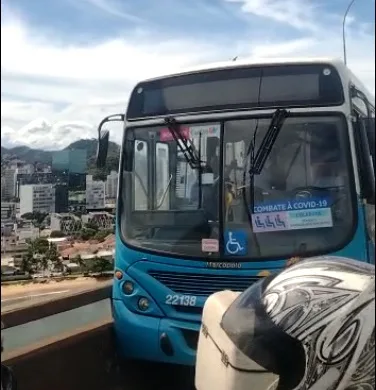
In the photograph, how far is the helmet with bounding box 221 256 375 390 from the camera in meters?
2.45

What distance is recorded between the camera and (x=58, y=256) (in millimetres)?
2855

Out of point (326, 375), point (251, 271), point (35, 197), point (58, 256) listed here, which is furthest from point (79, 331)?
point (326, 375)

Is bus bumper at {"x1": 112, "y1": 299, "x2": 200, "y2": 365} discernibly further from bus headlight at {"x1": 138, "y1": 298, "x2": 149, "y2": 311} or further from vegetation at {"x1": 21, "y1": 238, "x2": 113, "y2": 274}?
vegetation at {"x1": 21, "y1": 238, "x2": 113, "y2": 274}

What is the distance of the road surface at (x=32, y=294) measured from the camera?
2309 mm

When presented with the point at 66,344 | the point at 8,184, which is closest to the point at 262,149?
the point at 66,344

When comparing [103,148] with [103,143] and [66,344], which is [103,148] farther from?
[66,344]

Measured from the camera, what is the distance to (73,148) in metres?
3.27

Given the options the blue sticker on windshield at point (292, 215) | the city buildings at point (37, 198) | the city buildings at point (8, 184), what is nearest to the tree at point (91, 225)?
the city buildings at point (37, 198)

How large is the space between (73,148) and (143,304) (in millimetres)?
1593

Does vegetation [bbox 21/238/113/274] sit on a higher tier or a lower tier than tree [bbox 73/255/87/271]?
higher

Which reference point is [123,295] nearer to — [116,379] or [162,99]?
[116,379]

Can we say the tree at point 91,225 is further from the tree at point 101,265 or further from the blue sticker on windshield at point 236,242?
the blue sticker on windshield at point 236,242

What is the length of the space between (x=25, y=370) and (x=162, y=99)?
2.10 meters

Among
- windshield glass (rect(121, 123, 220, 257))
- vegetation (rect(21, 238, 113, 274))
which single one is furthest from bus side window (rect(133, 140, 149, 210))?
vegetation (rect(21, 238, 113, 274))
